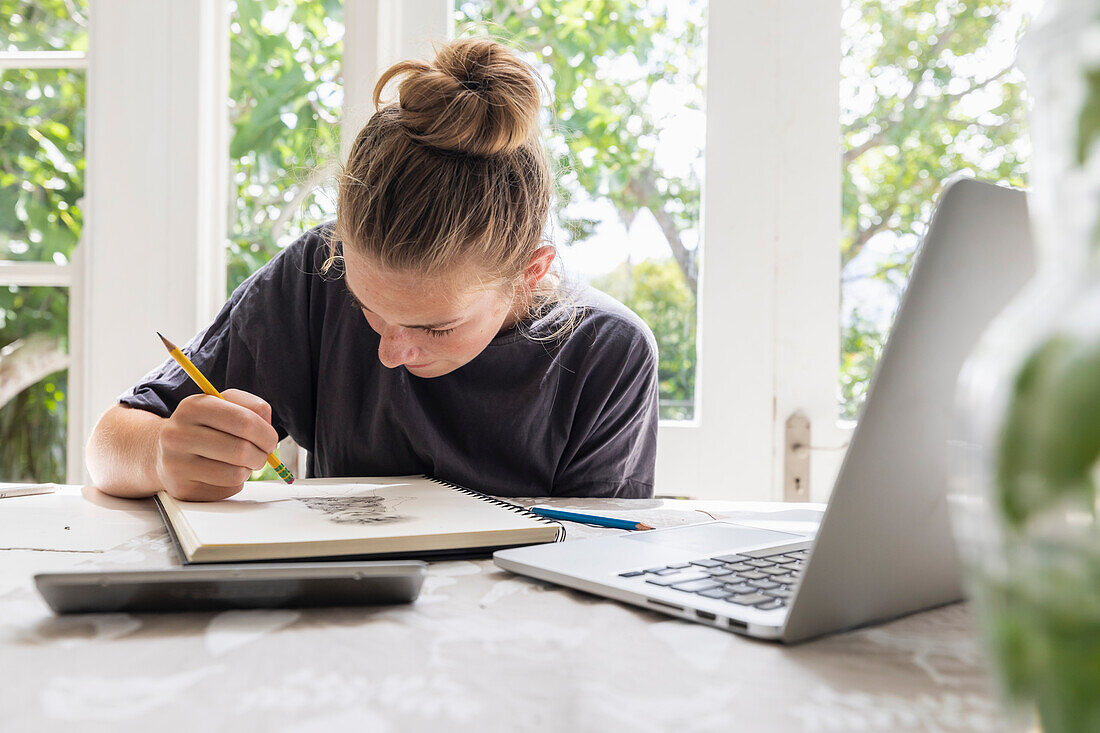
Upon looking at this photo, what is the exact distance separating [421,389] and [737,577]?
28.4 inches

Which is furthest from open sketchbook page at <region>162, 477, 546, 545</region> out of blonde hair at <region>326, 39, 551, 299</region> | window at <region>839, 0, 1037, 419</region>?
window at <region>839, 0, 1037, 419</region>

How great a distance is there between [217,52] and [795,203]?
1.22 meters

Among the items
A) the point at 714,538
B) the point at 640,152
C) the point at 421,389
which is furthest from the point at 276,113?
the point at 714,538

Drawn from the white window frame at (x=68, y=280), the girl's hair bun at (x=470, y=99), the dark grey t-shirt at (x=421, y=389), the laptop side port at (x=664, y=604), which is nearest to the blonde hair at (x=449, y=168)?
the girl's hair bun at (x=470, y=99)

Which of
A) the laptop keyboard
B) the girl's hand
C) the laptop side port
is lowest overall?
the laptop side port

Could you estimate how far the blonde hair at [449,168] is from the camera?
2.92 feet

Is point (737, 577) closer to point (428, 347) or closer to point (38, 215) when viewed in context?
point (428, 347)

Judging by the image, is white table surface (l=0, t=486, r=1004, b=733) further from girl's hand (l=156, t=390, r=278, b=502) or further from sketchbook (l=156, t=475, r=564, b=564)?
girl's hand (l=156, t=390, r=278, b=502)

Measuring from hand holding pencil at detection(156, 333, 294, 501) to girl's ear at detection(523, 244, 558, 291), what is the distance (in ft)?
1.35

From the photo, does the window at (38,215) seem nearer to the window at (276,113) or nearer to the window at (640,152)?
the window at (276,113)

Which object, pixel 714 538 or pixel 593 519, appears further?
pixel 593 519

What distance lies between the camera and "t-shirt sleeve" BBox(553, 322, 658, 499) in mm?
Result: 1174

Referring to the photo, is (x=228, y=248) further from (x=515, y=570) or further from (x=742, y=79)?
(x=515, y=570)

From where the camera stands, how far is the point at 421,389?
3.79 ft
